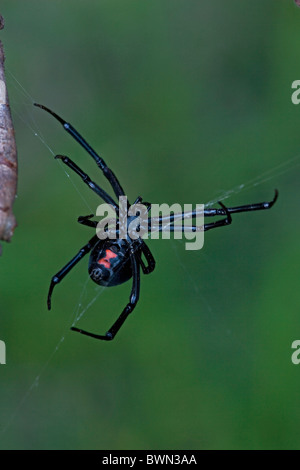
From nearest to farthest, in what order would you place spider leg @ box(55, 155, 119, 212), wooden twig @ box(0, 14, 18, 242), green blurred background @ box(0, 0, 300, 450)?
wooden twig @ box(0, 14, 18, 242), spider leg @ box(55, 155, 119, 212), green blurred background @ box(0, 0, 300, 450)

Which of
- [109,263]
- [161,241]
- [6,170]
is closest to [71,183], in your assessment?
[161,241]

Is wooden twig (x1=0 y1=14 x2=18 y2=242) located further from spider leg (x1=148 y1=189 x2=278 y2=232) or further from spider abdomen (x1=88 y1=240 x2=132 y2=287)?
spider leg (x1=148 y1=189 x2=278 y2=232)

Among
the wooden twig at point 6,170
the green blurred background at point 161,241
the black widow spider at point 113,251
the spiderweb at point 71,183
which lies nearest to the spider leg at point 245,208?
the black widow spider at point 113,251

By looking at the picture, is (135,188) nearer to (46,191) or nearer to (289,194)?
(46,191)

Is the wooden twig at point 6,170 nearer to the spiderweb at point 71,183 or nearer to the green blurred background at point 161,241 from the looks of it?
the spiderweb at point 71,183

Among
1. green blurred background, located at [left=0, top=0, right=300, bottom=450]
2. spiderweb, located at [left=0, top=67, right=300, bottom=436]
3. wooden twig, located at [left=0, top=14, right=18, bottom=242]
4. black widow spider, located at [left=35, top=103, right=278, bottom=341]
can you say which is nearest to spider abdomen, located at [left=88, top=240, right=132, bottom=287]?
black widow spider, located at [left=35, top=103, right=278, bottom=341]
